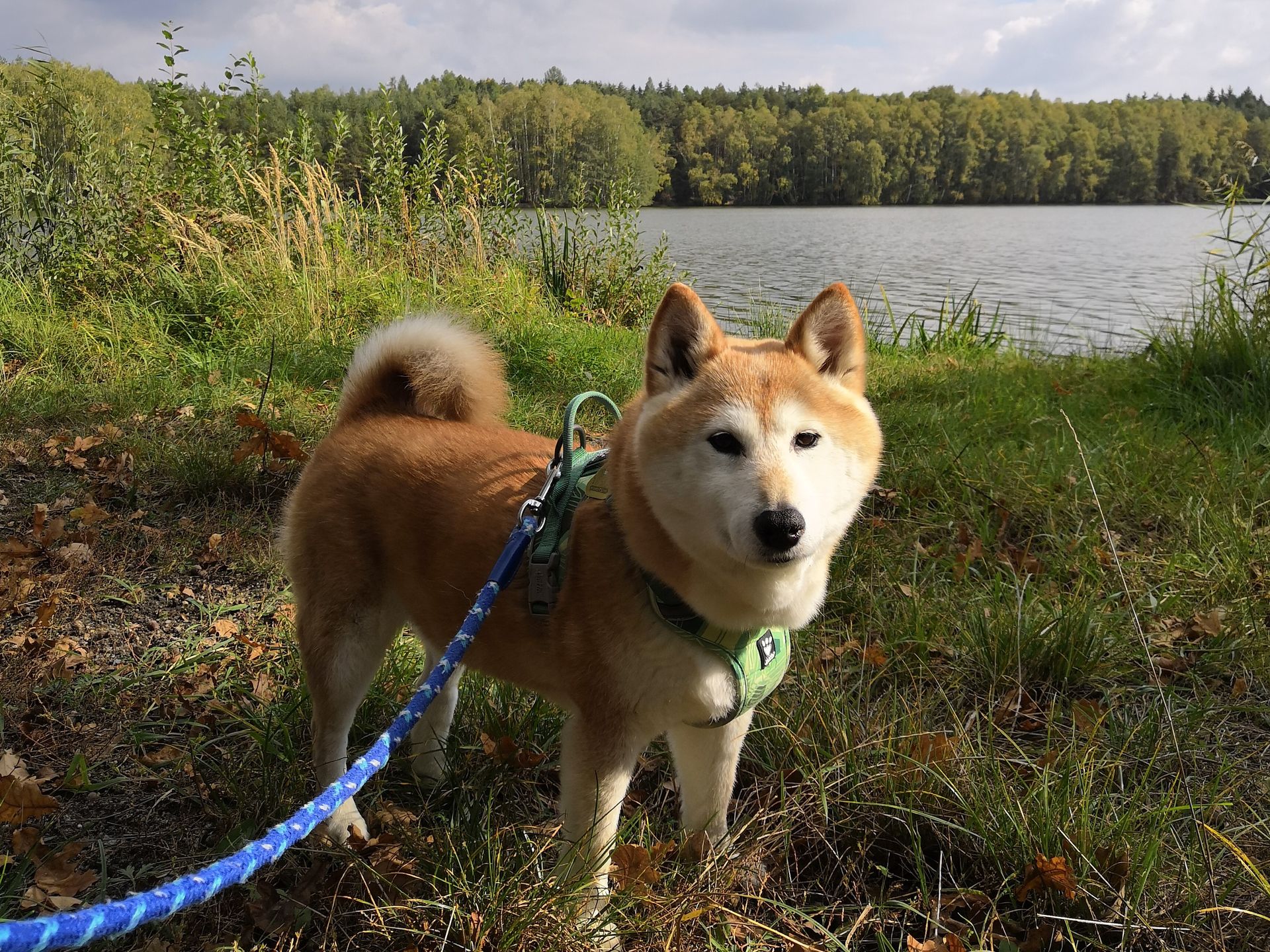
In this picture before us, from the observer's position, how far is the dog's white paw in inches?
83.3

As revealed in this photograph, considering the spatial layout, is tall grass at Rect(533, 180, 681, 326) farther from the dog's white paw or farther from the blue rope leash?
the blue rope leash

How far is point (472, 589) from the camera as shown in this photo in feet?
6.77

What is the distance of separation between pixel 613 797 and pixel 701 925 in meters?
0.36

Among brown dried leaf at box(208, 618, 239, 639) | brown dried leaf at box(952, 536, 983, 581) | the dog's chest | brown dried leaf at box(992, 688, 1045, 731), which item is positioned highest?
the dog's chest

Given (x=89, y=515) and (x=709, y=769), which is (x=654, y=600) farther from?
(x=89, y=515)

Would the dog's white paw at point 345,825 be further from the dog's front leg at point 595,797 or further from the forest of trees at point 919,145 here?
the forest of trees at point 919,145

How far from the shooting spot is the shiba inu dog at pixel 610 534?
67.8 inches

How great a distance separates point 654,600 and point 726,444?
385mm

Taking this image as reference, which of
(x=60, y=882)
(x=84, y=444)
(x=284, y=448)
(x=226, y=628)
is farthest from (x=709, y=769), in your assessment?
(x=84, y=444)

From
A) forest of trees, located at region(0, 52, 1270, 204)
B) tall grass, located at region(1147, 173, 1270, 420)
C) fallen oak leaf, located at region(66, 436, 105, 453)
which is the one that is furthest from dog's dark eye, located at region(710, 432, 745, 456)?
forest of trees, located at region(0, 52, 1270, 204)

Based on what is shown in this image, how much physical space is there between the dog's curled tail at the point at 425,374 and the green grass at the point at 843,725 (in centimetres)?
90

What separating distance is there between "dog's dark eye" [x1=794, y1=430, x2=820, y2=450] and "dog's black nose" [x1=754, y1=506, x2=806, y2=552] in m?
0.27

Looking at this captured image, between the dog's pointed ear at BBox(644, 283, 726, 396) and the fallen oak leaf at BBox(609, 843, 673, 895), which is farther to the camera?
the dog's pointed ear at BBox(644, 283, 726, 396)

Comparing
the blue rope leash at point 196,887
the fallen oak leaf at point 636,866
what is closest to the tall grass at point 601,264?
the fallen oak leaf at point 636,866
